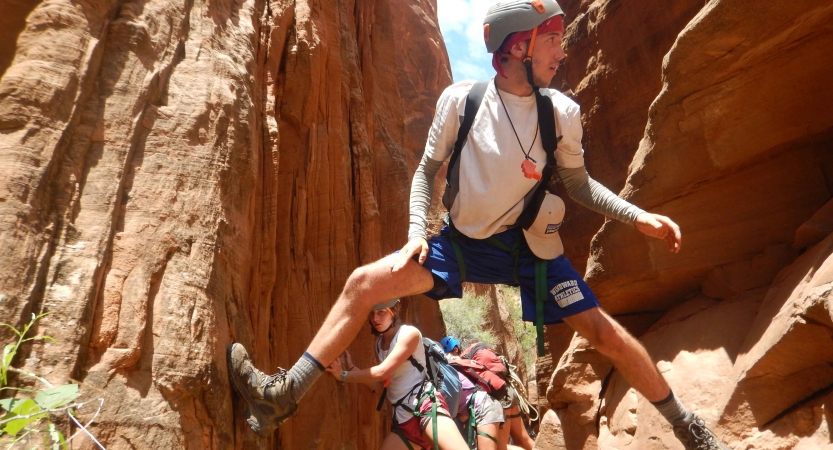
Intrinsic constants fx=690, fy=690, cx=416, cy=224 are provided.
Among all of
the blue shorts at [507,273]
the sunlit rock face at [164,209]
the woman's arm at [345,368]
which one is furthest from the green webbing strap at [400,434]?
the blue shorts at [507,273]

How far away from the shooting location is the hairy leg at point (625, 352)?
12.4ft

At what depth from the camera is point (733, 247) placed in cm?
529

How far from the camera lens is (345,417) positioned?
20.2ft

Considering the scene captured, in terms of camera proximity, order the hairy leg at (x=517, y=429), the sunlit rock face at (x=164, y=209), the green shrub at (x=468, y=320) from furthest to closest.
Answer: the green shrub at (x=468, y=320) → the hairy leg at (x=517, y=429) → the sunlit rock face at (x=164, y=209)

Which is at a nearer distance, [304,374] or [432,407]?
[304,374]

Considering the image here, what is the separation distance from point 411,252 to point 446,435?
5.36 feet

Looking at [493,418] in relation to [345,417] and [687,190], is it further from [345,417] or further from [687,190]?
[687,190]

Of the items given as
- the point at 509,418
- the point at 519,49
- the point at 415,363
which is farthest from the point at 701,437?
the point at 509,418

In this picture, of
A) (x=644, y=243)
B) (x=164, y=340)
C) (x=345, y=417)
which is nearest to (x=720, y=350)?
(x=644, y=243)

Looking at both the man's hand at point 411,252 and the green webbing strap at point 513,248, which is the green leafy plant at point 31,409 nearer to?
the man's hand at point 411,252

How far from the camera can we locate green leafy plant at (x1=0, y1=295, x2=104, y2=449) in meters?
2.32

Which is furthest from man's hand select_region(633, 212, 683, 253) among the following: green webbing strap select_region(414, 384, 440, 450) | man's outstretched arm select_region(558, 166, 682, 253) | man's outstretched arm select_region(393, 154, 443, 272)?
green webbing strap select_region(414, 384, 440, 450)

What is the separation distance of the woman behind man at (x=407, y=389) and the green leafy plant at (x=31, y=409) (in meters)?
2.16

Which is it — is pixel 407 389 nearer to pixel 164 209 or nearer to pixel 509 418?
pixel 164 209
